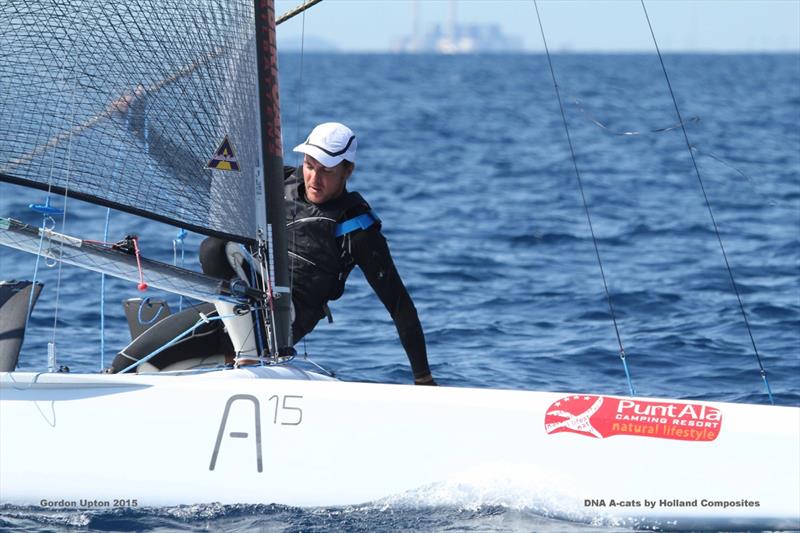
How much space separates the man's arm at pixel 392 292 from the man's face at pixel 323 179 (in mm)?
158

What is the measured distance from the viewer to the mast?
3.98 m

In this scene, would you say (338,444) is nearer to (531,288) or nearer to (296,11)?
(296,11)

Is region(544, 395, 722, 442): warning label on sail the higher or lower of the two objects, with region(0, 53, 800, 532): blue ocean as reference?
lower

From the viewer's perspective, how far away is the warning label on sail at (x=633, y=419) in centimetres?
365

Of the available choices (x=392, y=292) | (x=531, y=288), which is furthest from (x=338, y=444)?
(x=531, y=288)

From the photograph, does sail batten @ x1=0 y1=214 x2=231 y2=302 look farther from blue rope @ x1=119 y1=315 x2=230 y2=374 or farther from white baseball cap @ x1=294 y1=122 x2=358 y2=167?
white baseball cap @ x1=294 y1=122 x2=358 y2=167

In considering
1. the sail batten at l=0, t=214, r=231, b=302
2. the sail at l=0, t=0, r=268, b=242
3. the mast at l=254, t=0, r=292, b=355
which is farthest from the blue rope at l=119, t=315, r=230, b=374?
the sail at l=0, t=0, r=268, b=242

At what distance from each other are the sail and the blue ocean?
0.40 m

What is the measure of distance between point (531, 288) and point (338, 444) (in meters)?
4.73

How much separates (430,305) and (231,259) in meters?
3.69

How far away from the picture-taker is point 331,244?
423 centimetres

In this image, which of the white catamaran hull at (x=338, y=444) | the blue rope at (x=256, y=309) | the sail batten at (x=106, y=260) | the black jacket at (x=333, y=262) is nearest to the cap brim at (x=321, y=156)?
the black jacket at (x=333, y=262)

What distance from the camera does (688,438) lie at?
11.9 ft

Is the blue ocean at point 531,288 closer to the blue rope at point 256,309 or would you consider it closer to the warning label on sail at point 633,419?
the blue rope at point 256,309
